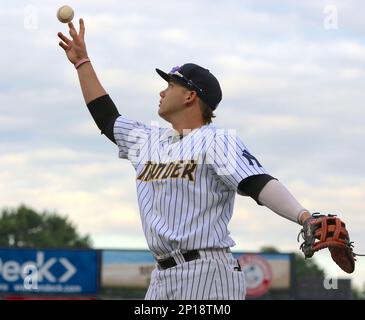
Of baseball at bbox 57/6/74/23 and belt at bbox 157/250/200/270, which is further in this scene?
baseball at bbox 57/6/74/23

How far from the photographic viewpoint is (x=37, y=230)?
77500 millimetres

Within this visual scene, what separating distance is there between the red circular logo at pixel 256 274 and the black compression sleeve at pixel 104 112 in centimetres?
2181

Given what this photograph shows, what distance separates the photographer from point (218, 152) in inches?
212

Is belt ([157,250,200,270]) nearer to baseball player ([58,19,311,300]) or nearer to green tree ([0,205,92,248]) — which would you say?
baseball player ([58,19,311,300])

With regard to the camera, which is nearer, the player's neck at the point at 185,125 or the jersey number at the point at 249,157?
the jersey number at the point at 249,157

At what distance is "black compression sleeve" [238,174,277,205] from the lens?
520 cm

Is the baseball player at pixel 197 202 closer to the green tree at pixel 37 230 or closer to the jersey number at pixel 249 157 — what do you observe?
the jersey number at pixel 249 157

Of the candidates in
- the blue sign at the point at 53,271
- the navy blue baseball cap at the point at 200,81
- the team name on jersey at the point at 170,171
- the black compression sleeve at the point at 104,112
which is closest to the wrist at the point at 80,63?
the black compression sleeve at the point at 104,112

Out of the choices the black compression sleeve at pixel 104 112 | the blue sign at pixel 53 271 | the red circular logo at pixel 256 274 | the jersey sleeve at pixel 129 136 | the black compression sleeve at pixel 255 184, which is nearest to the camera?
the black compression sleeve at pixel 255 184

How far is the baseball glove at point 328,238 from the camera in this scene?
15.9 feet

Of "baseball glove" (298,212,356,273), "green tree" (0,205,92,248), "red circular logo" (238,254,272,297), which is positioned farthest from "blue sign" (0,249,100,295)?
"green tree" (0,205,92,248)

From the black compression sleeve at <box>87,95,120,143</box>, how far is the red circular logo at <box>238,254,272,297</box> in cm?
2181
